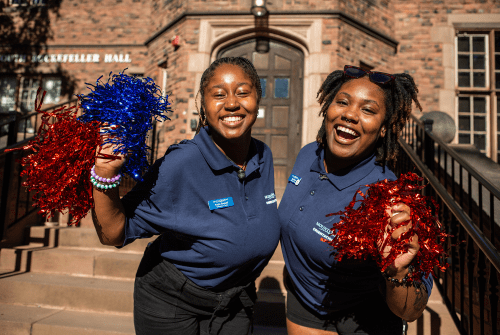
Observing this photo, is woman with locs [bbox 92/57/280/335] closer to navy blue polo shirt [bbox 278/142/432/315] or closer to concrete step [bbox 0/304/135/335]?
navy blue polo shirt [bbox 278/142/432/315]

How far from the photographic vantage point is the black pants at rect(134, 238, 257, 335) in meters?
1.50

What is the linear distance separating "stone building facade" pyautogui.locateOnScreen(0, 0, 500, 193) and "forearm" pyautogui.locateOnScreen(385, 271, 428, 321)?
5.37m

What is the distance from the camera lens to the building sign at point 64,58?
330 inches

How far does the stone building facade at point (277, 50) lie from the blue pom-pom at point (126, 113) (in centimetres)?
533

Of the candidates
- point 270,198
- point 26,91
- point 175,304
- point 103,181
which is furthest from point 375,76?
point 26,91

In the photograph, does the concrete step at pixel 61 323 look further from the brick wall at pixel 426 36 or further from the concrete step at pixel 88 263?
the brick wall at pixel 426 36

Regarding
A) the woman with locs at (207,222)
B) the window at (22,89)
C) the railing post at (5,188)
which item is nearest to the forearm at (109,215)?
the woman with locs at (207,222)

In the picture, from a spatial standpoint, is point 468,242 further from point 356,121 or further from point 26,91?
point 26,91

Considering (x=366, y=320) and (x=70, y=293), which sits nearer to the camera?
(x=366, y=320)

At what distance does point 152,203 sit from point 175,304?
53 cm

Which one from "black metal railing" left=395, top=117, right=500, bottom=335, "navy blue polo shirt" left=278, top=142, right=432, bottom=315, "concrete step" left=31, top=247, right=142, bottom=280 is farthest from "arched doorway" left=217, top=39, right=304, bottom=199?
"navy blue polo shirt" left=278, top=142, right=432, bottom=315

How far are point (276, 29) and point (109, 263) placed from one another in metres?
5.72

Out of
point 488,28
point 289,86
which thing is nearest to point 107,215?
point 289,86

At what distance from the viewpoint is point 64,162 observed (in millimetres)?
1126
